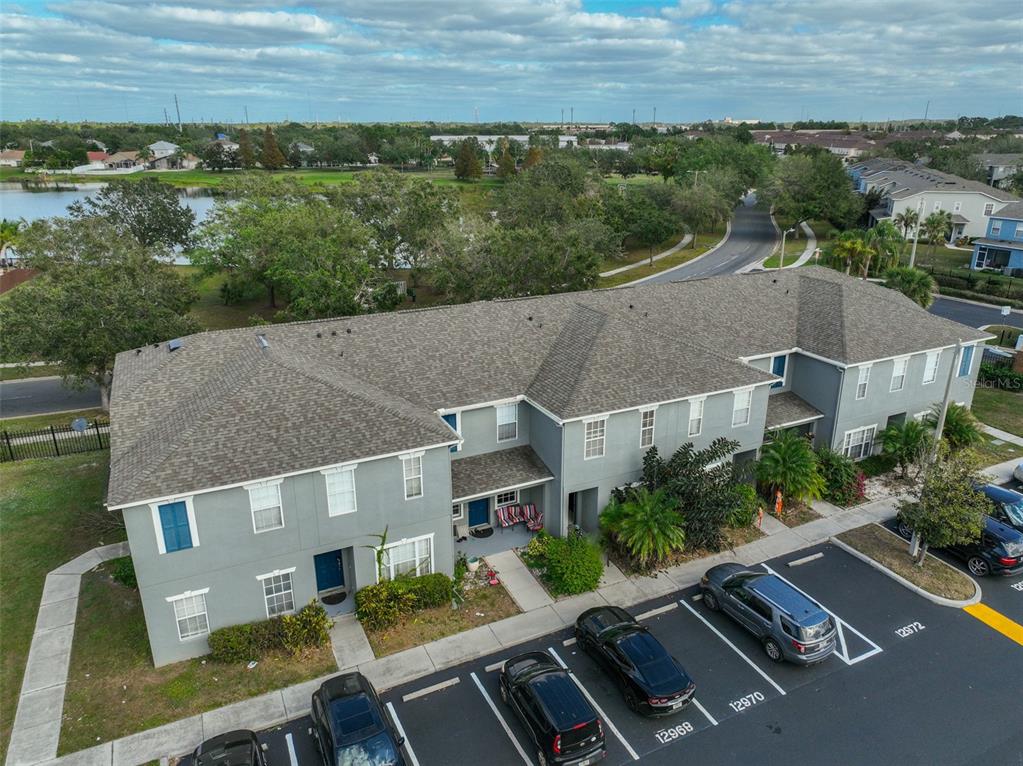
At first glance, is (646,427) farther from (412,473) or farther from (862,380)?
(862,380)

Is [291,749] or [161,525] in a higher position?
[161,525]

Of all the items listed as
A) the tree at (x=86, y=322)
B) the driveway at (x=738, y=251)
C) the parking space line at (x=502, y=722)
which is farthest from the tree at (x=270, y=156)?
the parking space line at (x=502, y=722)

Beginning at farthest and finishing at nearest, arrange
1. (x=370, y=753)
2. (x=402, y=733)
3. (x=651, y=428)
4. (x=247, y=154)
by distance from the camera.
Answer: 1. (x=247, y=154)
2. (x=651, y=428)
3. (x=402, y=733)
4. (x=370, y=753)

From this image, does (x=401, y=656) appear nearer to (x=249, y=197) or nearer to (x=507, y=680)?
(x=507, y=680)

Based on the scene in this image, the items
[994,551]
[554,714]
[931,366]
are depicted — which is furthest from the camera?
[931,366]

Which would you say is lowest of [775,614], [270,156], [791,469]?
[775,614]

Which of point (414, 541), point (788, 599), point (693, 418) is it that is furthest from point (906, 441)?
point (414, 541)

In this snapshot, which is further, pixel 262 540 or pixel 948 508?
pixel 948 508
